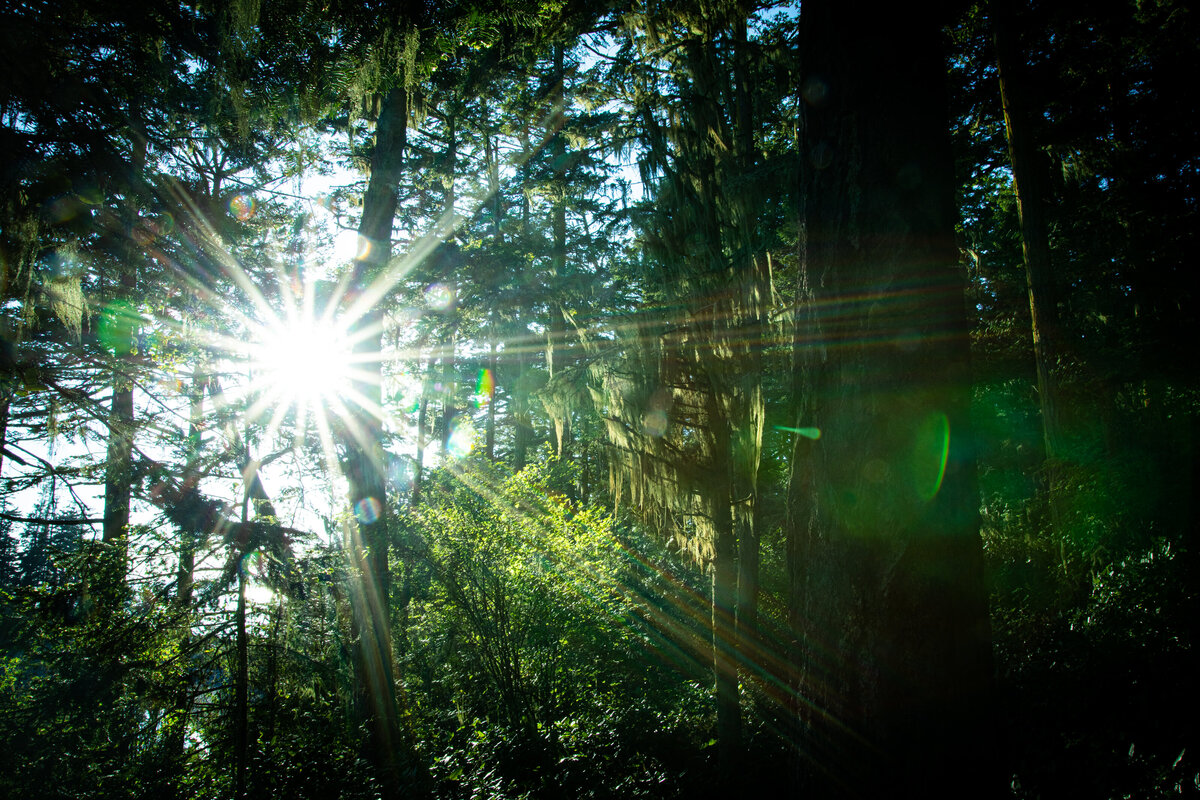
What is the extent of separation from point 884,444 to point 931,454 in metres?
0.15

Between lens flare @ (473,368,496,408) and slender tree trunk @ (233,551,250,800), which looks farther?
lens flare @ (473,368,496,408)

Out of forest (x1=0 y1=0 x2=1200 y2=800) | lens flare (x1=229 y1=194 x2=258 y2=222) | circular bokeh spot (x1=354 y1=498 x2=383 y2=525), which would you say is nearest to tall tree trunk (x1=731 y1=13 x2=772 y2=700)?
forest (x1=0 y1=0 x2=1200 y2=800)

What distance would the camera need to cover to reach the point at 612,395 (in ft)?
21.2

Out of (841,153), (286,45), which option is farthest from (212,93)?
(841,153)

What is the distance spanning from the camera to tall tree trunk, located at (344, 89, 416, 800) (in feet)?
23.7

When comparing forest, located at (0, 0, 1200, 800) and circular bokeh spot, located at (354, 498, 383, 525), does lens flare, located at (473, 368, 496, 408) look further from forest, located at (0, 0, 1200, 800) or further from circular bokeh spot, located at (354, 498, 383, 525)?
circular bokeh spot, located at (354, 498, 383, 525)

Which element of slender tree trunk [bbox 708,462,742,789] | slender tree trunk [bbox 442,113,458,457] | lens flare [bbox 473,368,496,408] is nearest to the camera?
slender tree trunk [bbox 708,462,742,789]

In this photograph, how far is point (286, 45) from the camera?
378cm

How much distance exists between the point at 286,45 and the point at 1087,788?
8.12 meters

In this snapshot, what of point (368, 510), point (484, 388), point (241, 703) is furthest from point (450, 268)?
point (484, 388)

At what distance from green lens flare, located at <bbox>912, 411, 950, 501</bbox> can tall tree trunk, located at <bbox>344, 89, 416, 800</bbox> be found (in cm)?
637

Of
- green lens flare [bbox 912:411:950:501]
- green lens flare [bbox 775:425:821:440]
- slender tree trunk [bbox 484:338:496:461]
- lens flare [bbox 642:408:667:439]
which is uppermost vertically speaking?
slender tree trunk [bbox 484:338:496:461]

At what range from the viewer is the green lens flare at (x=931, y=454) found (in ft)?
6.65

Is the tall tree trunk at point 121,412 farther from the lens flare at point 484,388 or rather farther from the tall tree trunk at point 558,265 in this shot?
the lens flare at point 484,388
